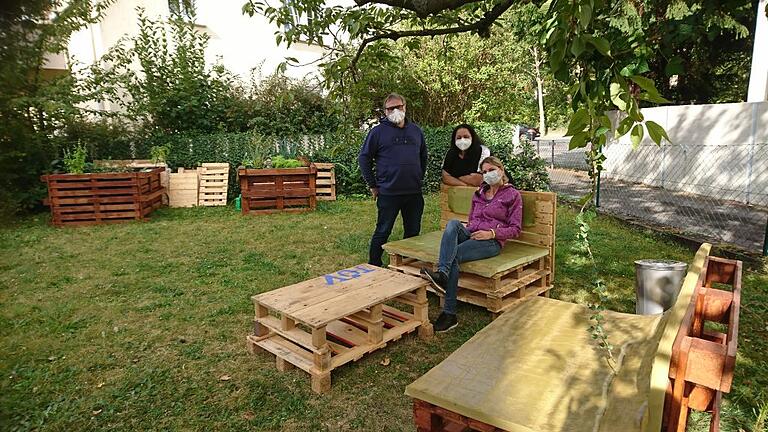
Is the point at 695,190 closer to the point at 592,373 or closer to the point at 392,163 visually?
the point at 392,163

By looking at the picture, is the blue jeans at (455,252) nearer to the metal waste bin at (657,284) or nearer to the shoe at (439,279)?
the shoe at (439,279)

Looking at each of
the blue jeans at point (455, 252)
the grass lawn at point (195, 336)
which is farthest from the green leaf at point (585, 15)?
the blue jeans at point (455, 252)

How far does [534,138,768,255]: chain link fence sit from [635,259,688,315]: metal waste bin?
2999 millimetres

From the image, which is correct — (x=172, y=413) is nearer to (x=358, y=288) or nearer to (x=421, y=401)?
(x=358, y=288)

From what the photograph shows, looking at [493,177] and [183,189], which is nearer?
[493,177]

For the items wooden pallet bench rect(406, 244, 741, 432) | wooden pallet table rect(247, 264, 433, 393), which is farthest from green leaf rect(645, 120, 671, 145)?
wooden pallet table rect(247, 264, 433, 393)

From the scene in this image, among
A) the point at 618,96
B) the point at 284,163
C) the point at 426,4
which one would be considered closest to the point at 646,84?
the point at 618,96

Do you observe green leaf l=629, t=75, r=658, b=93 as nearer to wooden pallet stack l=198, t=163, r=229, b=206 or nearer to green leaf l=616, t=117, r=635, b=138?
green leaf l=616, t=117, r=635, b=138

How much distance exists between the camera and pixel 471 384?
2.46m

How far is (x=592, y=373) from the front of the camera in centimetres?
249

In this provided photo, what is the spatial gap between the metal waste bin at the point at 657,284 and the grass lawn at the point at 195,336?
47cm

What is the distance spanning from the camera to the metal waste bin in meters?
4.12

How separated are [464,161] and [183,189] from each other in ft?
25.3

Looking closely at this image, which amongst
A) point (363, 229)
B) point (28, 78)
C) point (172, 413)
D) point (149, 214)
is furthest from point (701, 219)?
point (149, 214)
